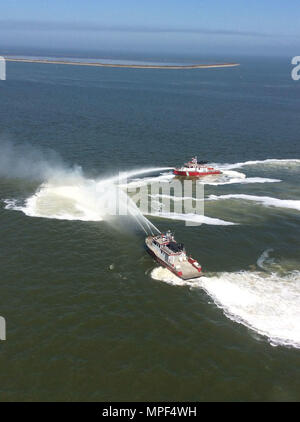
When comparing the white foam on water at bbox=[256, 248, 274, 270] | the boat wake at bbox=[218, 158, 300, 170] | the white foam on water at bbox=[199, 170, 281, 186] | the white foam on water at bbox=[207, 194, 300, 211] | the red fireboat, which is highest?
the boat wake at bbox=[218, 158, 300, 170]

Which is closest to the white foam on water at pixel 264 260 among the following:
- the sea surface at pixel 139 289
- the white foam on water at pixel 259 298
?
the sea surface at pixel 139 289

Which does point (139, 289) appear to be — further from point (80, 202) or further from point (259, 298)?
point (80, 202)

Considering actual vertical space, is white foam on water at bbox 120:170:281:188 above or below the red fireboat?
below

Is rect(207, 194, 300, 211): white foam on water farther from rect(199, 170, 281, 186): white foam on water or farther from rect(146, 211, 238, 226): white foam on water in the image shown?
rect(146, 211, 238, 226): white foam on water

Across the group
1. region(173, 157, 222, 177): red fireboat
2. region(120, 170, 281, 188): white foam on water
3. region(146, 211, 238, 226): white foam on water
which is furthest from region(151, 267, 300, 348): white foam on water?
region(173, 157, 222, 177): red fireboat

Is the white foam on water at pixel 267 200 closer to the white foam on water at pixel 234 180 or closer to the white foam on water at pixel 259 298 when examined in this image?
the white foam on water at pixel 234 180

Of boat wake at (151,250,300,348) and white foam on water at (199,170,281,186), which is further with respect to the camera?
white foam on water at (199,170,281,186)

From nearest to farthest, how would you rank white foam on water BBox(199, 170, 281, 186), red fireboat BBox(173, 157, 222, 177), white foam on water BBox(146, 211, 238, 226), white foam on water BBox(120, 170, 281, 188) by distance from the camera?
white foam on water BBox(146, 211, 238, 226) → white foam on water BBox(120, 170, 281, 188) → white foam on water BBox(199, 170, 281, 186) → red fireboat BBox(173, 157, 222, 177)

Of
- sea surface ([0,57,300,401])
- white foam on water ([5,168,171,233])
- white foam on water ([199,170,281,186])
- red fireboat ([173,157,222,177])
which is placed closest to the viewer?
sea surface ([0,57,300,401])

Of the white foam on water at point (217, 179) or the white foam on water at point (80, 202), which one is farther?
the white foam on water at point (217, 179)
